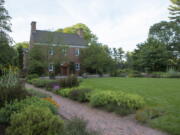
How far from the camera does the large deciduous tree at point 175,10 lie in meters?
26.9

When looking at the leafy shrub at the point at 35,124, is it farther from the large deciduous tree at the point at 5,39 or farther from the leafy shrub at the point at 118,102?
the large deciduous tree at the point at 5,39

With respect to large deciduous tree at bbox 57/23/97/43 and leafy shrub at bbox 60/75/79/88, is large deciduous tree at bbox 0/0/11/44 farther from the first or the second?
large deciduous tree at bbox 57/23/97/43

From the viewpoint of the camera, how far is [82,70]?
95.6 ft

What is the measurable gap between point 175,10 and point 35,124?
3289 cm

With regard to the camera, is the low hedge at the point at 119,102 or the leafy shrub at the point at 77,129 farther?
the low hedge at the point at 119,102

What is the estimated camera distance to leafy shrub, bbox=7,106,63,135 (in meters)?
Result: 2.73

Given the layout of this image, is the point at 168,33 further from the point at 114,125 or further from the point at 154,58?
the point at 114,125

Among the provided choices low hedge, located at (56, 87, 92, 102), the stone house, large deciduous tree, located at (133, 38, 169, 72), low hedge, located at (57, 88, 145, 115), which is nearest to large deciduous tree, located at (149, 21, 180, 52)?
large deciduous tree, located at (133, 38, 169, 72)

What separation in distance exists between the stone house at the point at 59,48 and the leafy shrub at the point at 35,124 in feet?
52.8

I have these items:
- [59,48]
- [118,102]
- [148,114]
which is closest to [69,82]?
[118,102]

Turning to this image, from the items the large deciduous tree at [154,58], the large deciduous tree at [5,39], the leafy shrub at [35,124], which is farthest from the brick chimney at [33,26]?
the leafy shrub at [35,124]

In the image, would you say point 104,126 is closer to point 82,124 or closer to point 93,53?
point 82,124

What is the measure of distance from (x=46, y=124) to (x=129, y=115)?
350 cm

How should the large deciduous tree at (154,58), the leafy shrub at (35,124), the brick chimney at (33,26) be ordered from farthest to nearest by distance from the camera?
the large deciduous tree at (154,58) < the brick chimney at (33,26) < the leafy shrub at (35,124)
